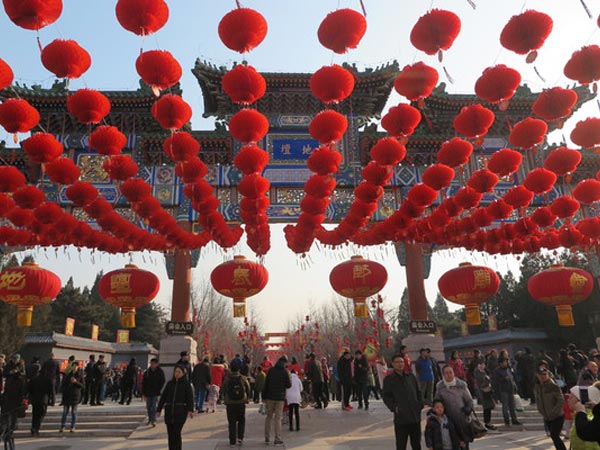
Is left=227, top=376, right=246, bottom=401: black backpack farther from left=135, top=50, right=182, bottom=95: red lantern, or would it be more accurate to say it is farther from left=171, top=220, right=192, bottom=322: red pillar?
left=171, top=220, right=192, bottom=322: red pillar

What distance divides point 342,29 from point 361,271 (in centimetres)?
699

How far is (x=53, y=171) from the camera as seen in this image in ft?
25.2

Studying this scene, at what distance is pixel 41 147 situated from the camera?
6977 millimetres

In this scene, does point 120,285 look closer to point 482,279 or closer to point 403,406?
point 403,406

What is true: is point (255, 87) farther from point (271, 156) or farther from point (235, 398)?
point (271, 156)

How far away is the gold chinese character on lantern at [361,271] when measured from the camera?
11156mm

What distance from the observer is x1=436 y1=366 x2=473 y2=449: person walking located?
511 cm

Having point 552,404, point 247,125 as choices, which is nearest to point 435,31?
point 247,125

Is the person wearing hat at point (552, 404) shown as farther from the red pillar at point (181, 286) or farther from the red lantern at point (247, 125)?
the red pillar at point (181, 286)

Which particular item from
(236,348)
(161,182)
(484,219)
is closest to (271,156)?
(161,182)

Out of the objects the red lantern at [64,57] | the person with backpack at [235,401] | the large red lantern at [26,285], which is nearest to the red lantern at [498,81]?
the red lantern at [64,57]

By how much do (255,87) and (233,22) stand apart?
889 millimetres

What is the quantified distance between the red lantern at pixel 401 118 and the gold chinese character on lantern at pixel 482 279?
552 cm

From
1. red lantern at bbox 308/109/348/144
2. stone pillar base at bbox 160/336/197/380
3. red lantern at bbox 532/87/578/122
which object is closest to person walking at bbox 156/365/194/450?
red lantern at bbox 308/109/348/144
